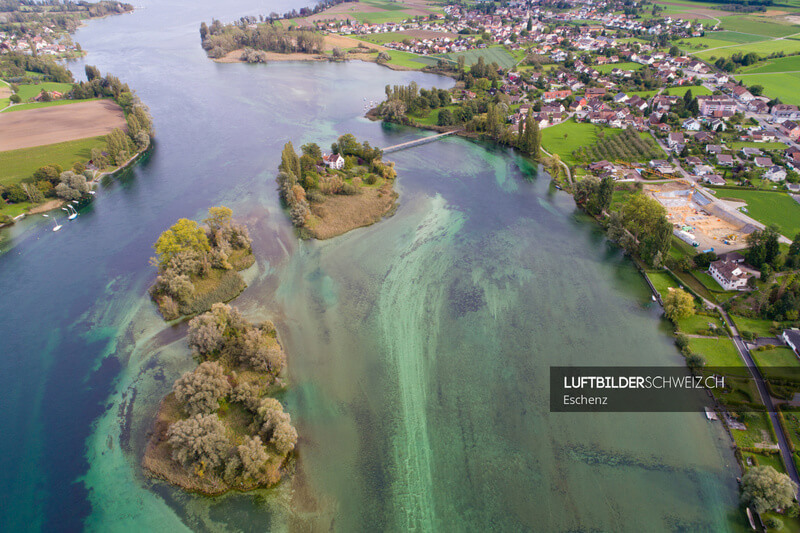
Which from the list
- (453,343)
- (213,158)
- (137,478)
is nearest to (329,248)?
(453,343)

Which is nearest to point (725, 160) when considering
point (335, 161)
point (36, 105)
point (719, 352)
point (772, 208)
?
point (772, 208)

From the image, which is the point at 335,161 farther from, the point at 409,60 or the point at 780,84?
the point at 780,84

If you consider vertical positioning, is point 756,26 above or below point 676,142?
above

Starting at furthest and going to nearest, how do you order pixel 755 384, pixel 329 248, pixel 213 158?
pixel 213 158 → pixel 329 248 → pixel 755 384

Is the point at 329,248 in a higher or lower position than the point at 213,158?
lower

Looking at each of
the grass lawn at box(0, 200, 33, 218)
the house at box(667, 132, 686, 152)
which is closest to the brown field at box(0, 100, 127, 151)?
the grass lawn at box(0, 200, 33, 218)

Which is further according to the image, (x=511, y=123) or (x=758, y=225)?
(x=511, y=123)

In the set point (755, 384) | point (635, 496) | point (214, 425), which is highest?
point (214, 425)

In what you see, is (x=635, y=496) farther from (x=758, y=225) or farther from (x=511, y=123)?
(x=511, y=123)
